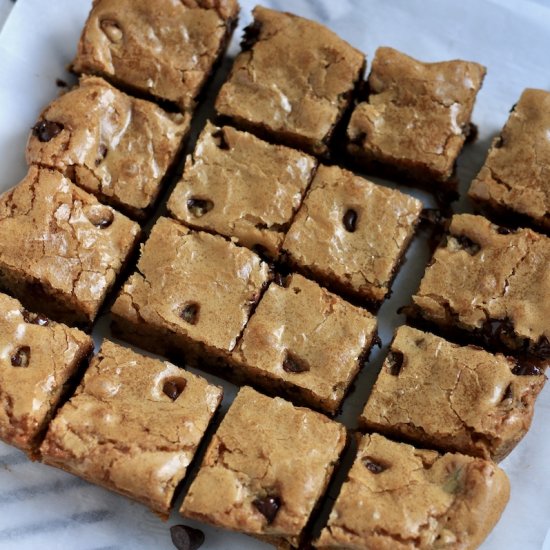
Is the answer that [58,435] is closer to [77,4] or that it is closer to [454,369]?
[454,369]

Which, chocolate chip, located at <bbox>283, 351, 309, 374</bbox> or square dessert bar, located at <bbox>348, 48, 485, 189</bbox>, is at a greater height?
square dessert bar, located at <bbox>348, 48, 485, 189</bbox>

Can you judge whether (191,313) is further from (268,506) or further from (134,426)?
(268,506)

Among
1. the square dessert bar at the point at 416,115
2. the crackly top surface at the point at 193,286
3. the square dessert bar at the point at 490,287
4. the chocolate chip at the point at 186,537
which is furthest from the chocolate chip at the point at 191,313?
the square dessert bar at the point at 416,115

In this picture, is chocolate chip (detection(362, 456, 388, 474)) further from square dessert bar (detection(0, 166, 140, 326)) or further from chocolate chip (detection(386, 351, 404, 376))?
square dessert bar (detection(0, 166, 140, 326))

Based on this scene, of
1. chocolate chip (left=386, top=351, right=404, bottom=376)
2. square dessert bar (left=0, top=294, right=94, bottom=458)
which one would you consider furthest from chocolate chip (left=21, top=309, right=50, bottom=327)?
chocolate chip (left=386, top=351, right=404, bottom=376)

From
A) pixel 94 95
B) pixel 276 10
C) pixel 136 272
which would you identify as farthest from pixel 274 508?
pixel 276 10

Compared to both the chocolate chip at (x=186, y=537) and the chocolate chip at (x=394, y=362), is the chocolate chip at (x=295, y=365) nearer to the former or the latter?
the chocolate chip at (x=394, y=362)
